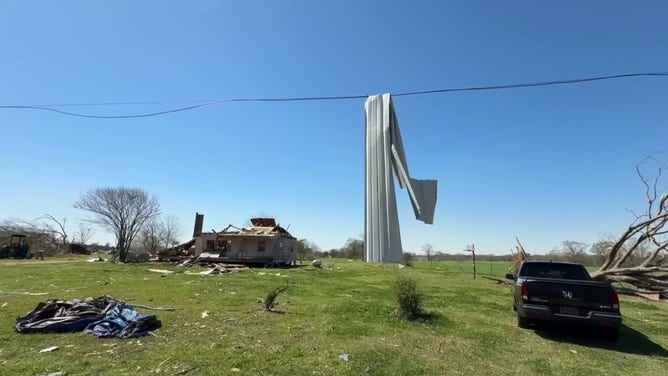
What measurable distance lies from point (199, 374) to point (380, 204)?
4645 mm

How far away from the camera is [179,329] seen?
884 centimetres

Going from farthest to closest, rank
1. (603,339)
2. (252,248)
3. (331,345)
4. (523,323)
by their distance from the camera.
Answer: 1. (252,248)
2. (523,323)
3. (603,339)
4. (331,345)

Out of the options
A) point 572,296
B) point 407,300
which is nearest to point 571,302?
point 572,296

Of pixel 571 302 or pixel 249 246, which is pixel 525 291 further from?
pixel 249 246

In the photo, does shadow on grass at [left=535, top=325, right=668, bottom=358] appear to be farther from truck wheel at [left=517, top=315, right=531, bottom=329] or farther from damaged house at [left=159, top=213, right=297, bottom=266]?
damaged house at [left=159, top=213, right=297, bottom=266]

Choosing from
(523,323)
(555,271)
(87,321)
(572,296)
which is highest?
(555,271)

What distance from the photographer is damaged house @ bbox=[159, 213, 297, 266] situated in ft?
109

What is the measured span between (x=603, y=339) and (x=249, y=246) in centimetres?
2854

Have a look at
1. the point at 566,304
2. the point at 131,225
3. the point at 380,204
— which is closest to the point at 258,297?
the point at 566,304

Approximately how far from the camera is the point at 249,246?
33.9 metres

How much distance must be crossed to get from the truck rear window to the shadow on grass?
4.58 feet

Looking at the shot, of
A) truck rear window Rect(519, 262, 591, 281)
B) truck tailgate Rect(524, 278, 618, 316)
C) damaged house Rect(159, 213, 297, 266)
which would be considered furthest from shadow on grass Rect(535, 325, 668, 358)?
damaged house Rect(159, 213, 297, 266)

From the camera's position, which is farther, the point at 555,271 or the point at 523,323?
the point at 555,271

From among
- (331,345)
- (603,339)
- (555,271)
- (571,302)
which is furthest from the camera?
(555,271)
